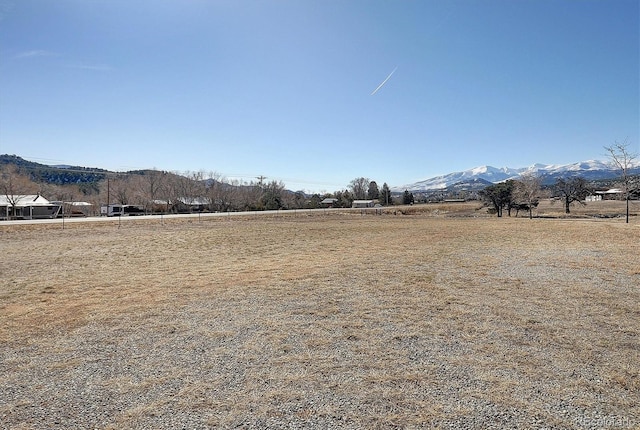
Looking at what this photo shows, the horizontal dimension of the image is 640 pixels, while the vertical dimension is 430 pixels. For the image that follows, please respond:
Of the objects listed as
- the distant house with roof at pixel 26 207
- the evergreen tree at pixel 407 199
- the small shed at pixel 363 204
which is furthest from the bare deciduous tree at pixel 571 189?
the distant house with roof at pixel 26 207

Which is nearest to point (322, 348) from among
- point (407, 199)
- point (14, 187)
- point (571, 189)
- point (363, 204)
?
point (571, 189)

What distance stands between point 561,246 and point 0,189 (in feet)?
234

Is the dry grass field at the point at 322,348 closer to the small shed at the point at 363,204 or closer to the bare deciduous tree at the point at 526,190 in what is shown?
the bare deciduous tree at the point at 526,190

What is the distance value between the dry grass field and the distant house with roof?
47.0m

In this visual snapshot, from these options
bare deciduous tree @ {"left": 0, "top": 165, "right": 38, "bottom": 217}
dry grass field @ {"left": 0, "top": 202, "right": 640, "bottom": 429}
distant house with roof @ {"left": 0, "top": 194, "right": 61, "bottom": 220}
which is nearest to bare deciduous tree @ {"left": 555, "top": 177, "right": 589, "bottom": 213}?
dry grass field @ {"left": 0, "top": 202, "right": 640, "bottom": 429}

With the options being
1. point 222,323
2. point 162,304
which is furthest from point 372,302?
point 162,304

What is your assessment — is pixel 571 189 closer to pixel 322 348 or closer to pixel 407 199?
pixel 407 199

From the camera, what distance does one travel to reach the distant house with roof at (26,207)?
45.2m

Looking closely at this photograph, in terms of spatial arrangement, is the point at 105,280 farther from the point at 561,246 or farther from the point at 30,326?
the point at 561,246

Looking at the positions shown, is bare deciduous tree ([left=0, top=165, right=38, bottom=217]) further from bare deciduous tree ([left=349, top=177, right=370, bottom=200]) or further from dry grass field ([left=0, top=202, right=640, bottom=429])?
bare deciduous tree ([left=349, top=177, right=370, bottom=200])

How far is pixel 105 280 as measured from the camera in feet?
28.3

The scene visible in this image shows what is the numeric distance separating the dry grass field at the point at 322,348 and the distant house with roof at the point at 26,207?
154 ft

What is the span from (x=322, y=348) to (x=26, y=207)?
5816cm

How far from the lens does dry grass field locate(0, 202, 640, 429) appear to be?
2.99 metres
